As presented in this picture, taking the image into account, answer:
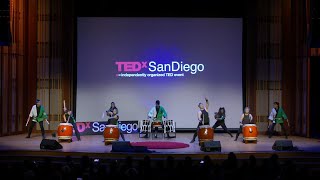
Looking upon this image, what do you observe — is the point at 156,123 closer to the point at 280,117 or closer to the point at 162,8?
the point at 280,117

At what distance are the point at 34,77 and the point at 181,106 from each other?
5.26 metres

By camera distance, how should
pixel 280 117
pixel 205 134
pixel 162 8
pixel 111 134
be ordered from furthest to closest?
1. pixel 162 8
2. pixel 280 117
3. pixel 111 134
4. pixel 205 134

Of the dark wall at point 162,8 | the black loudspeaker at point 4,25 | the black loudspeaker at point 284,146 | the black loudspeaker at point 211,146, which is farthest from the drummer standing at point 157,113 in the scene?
A: the black loudspeaker at point 4,25

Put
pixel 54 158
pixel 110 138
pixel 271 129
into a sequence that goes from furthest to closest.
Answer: pixel 271 129
pixel 110 138
pixel 54 158

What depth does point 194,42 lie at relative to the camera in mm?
18062

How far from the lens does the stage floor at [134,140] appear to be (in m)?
12.4

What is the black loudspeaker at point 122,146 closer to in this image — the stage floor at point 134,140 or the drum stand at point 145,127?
the stage floor at point 134,140

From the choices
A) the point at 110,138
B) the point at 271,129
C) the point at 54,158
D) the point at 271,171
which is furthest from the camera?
the point at 271,129

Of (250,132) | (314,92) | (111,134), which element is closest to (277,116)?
(314,92)

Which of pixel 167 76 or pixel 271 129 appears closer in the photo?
pixel 271 129

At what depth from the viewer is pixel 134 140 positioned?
1584 centimetres

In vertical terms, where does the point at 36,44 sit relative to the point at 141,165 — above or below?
above

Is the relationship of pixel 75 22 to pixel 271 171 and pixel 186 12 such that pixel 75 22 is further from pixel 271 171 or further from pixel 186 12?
pixel 271 171

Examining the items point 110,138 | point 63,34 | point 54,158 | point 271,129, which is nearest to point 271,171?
point 54,158
